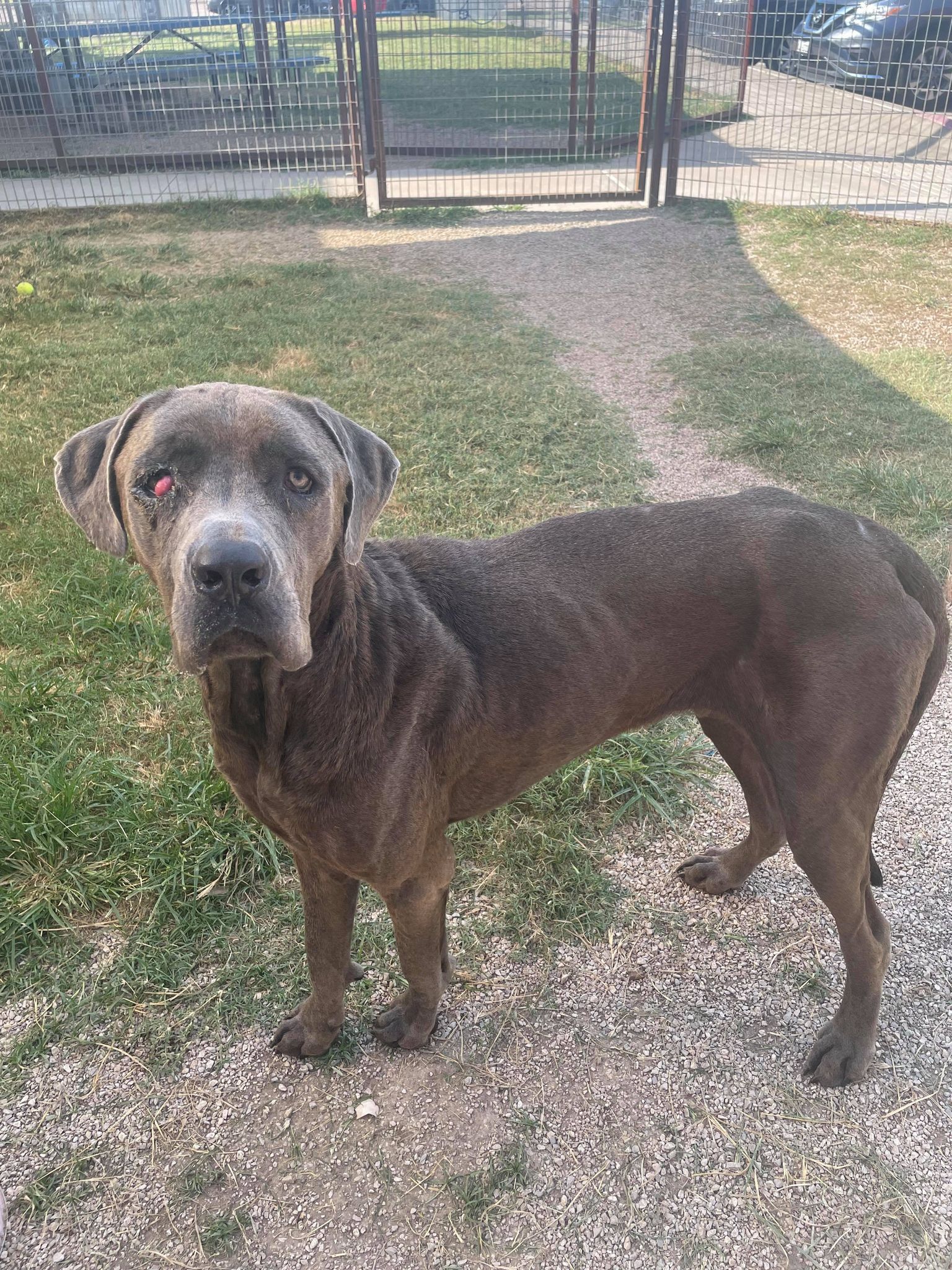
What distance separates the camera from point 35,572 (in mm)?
4539

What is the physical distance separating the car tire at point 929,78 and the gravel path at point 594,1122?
10849mm

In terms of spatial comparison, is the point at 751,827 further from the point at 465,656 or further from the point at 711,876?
the point at 465,656

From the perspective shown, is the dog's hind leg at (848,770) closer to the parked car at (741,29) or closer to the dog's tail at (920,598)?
the dog's tail at (920,598)

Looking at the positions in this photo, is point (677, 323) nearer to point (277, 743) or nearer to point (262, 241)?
point (262, 241)

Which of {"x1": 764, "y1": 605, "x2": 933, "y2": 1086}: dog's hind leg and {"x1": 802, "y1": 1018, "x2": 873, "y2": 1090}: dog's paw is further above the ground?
{"x1": 764, "y1": 605, "x2": 933, "y2": 1086}: dog's hind leg


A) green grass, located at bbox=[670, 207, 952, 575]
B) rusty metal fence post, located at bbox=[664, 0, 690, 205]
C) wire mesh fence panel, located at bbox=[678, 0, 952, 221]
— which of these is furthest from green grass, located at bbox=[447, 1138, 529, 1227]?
rusty metal fence post, located at bbox=[664, 0, 690, 205]

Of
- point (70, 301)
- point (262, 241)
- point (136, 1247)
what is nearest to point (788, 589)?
point (136, 1247)

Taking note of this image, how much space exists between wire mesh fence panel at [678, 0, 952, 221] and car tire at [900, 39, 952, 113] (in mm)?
20

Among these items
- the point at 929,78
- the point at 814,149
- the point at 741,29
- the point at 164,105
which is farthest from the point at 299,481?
the point at 814,149

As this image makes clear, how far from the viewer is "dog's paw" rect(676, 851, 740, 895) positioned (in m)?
3.11

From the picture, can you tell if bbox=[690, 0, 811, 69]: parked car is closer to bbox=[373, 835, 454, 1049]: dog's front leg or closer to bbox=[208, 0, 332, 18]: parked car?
bbox=[208, 0, 332, 18]: parked car

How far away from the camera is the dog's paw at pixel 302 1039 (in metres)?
2.61

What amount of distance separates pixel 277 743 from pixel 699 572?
1.13 metres

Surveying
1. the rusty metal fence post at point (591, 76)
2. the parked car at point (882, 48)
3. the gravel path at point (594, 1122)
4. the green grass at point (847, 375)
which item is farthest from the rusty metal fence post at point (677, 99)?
the gravel path at point (594, 1122)
